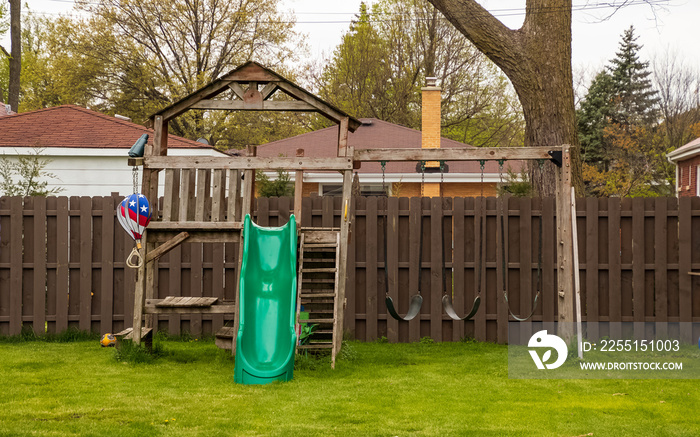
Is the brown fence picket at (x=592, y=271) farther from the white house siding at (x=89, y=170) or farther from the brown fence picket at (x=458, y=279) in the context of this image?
the white house siding at (x=89, y=170)

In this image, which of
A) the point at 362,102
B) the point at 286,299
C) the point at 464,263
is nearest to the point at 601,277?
the point at 464,263

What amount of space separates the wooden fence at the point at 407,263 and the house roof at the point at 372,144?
465 inches

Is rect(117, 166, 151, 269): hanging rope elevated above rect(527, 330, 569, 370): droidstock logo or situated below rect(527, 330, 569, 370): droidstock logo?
above

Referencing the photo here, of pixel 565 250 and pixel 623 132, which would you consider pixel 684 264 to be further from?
pixel 623 132

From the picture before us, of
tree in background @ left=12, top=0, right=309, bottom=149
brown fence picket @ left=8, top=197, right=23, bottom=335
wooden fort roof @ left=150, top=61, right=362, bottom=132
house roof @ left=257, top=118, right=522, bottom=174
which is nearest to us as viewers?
wooden fort roof @ left=150, top=61, right=362, bottom=132

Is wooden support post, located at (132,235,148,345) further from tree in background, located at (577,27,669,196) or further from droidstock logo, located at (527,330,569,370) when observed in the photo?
tree in background, located at (577,27,669,196)

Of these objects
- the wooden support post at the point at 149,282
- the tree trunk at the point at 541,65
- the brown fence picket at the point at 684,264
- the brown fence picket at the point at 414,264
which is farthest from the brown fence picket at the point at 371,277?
the brown fence picket at the point at 684,264

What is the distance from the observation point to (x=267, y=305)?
741 centimetres

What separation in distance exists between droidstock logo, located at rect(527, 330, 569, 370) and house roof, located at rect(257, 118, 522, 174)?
40.6ft

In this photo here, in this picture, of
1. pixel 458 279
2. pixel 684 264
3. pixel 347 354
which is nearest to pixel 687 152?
pixel 684 264

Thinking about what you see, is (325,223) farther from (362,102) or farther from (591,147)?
(591,147)

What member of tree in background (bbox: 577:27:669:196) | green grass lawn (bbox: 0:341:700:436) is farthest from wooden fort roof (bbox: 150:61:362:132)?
tree in background (bbox: 577:27:669:196)

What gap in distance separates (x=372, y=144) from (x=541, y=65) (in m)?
11.8

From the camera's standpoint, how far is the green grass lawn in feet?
16.5
